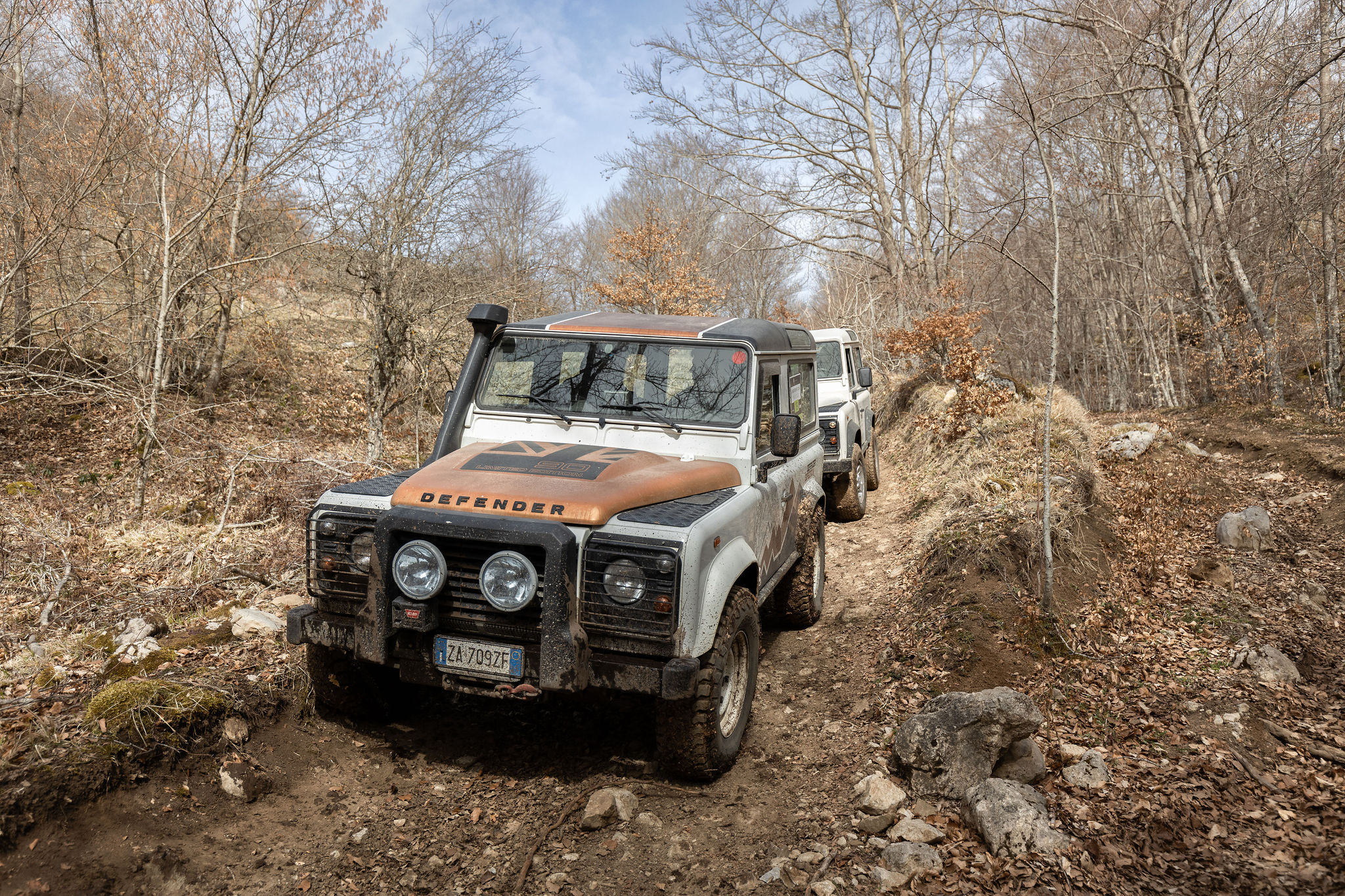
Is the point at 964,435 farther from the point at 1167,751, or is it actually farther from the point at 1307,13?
the point at 1307,13

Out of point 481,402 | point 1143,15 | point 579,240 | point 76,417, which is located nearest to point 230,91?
point 76,417

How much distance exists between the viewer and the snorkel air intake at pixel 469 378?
178 inches

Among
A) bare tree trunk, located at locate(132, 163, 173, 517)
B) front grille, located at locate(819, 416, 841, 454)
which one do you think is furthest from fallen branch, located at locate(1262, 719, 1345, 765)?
bare tree trunk, located at locate(132, 163, 173, 517)

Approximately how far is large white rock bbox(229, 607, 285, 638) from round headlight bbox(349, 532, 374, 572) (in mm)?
1682

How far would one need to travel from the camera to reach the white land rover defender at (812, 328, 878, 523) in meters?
8.34

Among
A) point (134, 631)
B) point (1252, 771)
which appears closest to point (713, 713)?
point (1252, 771)

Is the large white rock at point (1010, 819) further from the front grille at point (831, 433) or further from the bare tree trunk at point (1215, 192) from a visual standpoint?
the bare tree trunk at point (1215, 192)

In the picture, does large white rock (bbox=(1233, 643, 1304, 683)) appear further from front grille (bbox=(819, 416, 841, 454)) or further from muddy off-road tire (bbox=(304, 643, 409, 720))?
muddy off-road tire (bbox=(304, 643, 409, 720))

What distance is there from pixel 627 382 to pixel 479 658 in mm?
1927

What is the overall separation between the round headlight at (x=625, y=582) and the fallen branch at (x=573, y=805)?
1012 mm

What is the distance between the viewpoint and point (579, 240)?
30406 millimetres

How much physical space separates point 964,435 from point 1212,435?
4.76 metres

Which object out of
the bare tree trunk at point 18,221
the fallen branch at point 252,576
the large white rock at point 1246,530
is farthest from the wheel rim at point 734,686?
→ the bare tree trunk at point 18,221

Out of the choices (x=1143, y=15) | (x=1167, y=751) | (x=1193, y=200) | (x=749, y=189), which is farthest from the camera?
(x=749, y=189)
